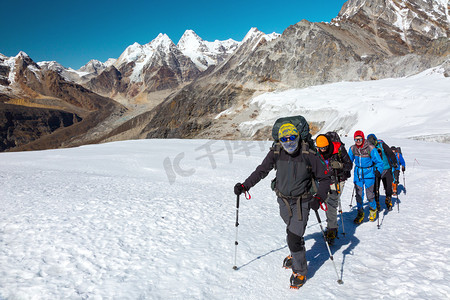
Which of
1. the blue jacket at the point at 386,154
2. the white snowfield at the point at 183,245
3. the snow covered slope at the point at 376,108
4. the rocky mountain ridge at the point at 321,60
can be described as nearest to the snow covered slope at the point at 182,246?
the white snowfield at the point at 183,245

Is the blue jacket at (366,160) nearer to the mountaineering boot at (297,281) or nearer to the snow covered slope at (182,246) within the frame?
the snow covered slope at (182,246)

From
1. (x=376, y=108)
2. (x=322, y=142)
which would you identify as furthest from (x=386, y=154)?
(x=376, y=108)

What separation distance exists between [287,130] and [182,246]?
8.63 ft

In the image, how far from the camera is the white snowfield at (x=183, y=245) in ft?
11.7

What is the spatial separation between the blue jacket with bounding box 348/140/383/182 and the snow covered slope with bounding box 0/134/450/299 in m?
1.12

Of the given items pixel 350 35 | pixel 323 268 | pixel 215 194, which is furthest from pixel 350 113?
pixel 350 35

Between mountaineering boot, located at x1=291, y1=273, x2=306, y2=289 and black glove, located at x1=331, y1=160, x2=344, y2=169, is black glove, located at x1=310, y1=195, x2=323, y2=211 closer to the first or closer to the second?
mountaineering boot, located at x1=291, y1=273, x2=306, y2=289

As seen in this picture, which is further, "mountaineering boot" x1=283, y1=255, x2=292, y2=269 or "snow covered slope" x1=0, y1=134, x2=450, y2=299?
"mountaineering boot" x1=283, y1=255, x2=292, y2=269

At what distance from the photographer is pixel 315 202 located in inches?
146

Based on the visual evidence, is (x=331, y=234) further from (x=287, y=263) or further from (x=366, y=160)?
(x=366, y=160)

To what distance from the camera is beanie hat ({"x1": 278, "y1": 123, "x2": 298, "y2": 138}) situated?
3551mm

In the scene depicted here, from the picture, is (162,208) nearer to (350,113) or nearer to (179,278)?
(179,278)

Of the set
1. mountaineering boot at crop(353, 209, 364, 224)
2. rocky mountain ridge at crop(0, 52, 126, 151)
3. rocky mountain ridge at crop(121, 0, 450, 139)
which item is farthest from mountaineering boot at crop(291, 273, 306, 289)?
rocky mountain ridge at crop(0, 52, 126, 151)

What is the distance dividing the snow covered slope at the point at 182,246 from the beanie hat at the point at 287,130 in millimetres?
2071
